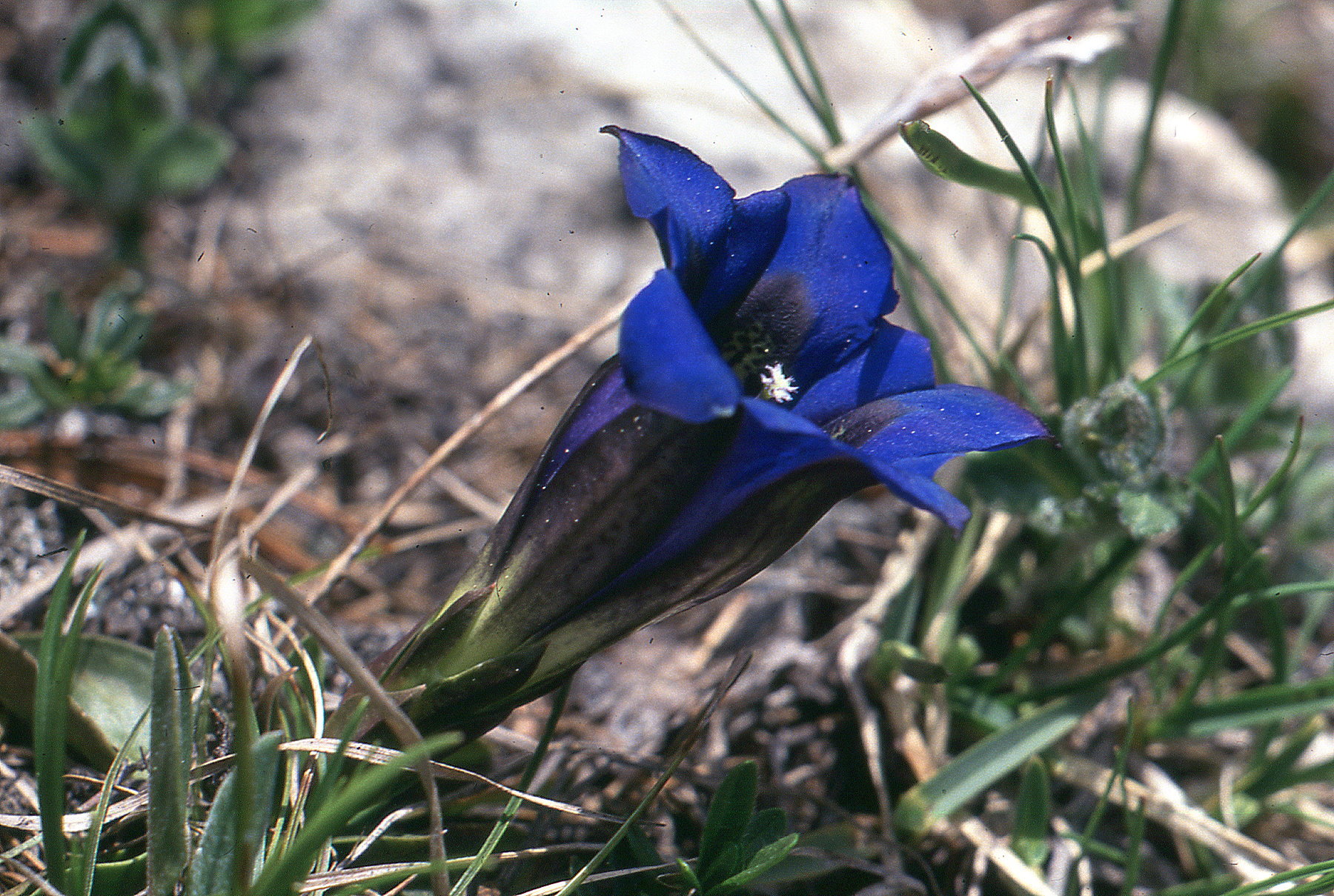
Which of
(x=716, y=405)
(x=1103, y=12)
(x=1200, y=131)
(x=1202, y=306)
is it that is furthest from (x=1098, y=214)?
(x=1200, y=131)

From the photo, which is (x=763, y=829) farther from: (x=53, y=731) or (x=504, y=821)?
(x=53, y=731)

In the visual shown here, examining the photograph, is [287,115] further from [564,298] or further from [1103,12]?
[1103,12]

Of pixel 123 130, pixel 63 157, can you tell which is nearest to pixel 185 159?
pixel 123 130

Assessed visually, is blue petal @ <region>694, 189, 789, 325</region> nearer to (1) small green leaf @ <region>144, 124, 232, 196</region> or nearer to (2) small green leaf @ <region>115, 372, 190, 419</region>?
(2) small green leaf @ <region>115, 372, 190, 419</region>

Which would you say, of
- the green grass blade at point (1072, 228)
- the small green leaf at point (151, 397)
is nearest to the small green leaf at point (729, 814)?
the green grass blade at point (1072, 228)

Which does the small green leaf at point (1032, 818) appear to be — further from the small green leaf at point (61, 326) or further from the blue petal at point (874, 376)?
the small green leaf at point (61, 326)

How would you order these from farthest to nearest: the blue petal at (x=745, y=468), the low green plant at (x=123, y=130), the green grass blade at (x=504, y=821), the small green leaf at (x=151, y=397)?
the low green plant at (x=123, y=130) < the small green leaf at (x=151, y=397) < the green grass blade at (x=504, y=821) < the blue petal at (x=745, y=468)

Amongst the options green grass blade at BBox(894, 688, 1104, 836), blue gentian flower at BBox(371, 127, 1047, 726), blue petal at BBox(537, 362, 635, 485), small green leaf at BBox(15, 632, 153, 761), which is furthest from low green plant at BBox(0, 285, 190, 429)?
green grass blade at BBox(894, 688, 1104, 836)
